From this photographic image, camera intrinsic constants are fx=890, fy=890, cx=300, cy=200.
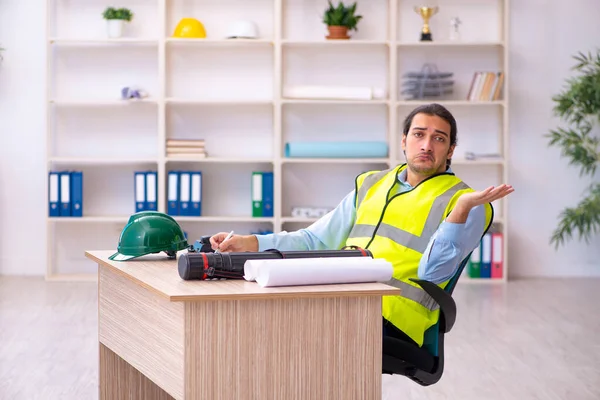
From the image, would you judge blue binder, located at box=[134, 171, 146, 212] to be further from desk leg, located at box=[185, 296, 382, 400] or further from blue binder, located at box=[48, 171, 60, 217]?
desk leg, located at box=[185, 296, 382, 400]

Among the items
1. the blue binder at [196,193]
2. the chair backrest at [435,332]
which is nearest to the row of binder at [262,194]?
the blue binder at [196,193]

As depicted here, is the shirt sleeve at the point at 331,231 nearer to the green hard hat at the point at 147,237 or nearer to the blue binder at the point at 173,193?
the green hard hat at the point at 147,237

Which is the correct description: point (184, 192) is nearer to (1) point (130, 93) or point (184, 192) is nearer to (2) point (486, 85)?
(1) point (130, 93)

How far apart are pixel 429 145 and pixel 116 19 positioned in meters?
4.25

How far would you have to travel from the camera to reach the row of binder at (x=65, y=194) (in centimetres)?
645

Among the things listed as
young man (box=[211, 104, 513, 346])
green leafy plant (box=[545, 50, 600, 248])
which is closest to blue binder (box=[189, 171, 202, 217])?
green leafy plant (box=[545, 50, 600, 248])

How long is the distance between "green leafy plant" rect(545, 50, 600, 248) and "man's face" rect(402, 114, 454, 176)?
3.68m

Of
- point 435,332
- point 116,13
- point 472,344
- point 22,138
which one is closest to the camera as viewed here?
point 435,332

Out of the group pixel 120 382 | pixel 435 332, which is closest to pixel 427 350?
pixel 435 332

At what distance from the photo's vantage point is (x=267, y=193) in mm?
6477

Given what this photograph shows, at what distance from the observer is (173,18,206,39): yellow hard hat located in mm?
6418

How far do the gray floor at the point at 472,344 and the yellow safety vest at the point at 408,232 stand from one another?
1.28 meters

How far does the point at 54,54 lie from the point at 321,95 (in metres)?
2.04

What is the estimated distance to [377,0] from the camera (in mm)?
6664
